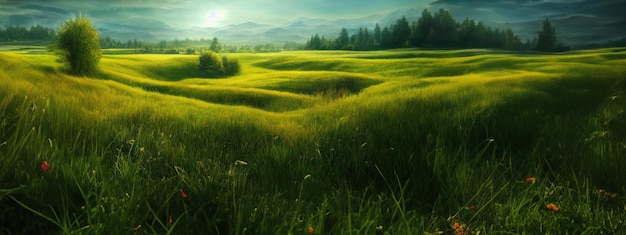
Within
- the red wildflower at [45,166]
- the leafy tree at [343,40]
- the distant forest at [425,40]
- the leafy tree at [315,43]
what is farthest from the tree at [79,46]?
the red wildflower at [45,166]

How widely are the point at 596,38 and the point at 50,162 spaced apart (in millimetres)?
5540

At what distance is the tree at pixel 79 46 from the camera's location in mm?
4371

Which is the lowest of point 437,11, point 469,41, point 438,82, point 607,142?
point 607,142

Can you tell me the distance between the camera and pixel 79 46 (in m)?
4.51

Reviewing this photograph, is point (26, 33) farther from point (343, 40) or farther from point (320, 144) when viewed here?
point (320, 144)

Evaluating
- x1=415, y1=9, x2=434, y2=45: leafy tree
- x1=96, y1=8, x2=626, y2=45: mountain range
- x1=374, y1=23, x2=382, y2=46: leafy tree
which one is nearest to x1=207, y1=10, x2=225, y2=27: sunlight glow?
x1=96, y1=8, x2=626, y2=45: mountain range

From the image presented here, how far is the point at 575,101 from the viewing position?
434 centimetres

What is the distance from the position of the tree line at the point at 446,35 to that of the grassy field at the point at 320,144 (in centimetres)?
12

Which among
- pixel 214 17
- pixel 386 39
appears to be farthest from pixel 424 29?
pixel 214 17

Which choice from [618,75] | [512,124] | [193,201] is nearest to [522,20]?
[618,75]

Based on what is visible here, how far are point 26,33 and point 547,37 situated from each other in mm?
5642

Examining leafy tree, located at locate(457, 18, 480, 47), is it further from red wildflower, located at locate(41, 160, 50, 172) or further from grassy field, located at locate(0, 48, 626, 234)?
red wildflower, located at locate(41, 160, 50, 172)

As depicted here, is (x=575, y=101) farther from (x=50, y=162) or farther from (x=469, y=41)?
(x=50, y=162)

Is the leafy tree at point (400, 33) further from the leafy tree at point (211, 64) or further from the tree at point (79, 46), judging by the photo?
the tree at point (79, 46)
